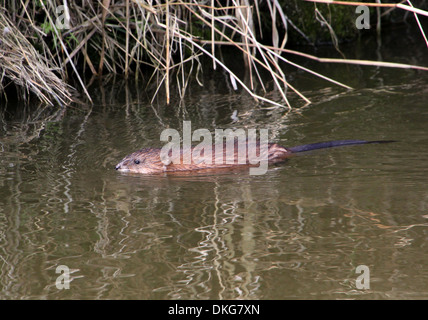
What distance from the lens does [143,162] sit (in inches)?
165

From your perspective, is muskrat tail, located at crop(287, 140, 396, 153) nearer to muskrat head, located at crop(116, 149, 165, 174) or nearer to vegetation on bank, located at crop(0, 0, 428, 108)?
vegetation on bank, located at crop(0, 0, 428, 108)

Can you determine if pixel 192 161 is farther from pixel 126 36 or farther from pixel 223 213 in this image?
pixel 126 36

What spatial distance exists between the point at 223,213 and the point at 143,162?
3.44 ft

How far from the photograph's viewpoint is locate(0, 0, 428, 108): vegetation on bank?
5.22 m

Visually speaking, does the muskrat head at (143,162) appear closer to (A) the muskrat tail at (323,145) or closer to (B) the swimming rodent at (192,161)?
(B) the swimming rodent at (192,161)

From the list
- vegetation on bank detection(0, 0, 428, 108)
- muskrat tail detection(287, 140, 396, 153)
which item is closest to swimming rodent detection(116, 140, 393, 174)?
muskrat tail detection(287, 140, 396, 153)

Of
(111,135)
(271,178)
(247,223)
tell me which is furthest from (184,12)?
(247,223)

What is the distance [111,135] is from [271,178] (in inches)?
65.2

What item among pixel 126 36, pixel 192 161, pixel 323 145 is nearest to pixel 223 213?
pixel 192 161

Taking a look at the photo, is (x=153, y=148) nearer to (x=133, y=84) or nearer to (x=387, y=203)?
(x=387, y=203)

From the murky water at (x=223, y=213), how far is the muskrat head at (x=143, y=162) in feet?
0.24

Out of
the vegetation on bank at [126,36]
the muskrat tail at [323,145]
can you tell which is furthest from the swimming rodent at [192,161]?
the vegetation on bank at [126,36]

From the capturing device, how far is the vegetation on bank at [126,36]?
522 cm

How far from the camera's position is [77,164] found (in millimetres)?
4273
